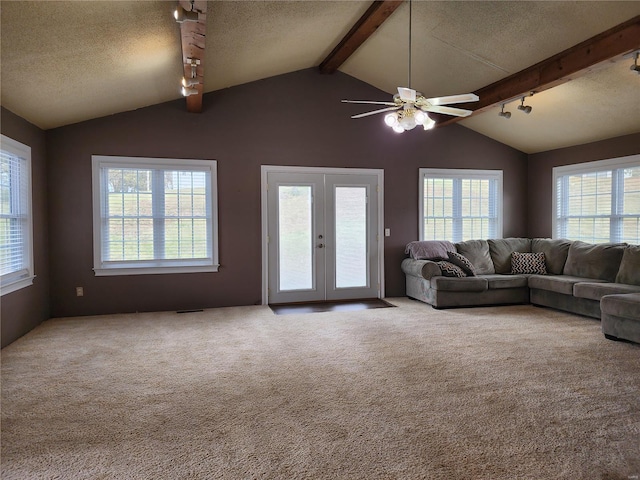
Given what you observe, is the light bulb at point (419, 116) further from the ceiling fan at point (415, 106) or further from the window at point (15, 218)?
the window at point (15, 218)

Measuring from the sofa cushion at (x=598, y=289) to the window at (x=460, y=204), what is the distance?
2.23 m

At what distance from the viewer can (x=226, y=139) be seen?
617 cm

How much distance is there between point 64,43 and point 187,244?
3.00 metres

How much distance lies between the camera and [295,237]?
6.48 metres

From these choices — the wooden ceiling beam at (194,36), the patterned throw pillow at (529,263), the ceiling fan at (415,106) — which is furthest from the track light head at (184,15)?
the patterned throw pillow at (529,263)

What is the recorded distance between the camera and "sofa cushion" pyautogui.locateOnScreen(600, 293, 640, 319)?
419cm

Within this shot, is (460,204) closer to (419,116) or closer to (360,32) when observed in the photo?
(360,32)

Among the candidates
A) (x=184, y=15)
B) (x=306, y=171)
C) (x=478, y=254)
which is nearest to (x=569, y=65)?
(x=478, y=254)

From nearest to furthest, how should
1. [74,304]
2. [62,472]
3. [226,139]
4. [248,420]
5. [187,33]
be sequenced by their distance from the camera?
[62,472] < [248,420] < [187,33] < [74,304] < [226,139]

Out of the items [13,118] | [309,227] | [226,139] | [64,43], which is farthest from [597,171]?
[13,118]

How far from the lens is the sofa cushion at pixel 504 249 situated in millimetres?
6828

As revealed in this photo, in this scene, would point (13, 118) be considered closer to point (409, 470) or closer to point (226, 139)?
point (226, 139)

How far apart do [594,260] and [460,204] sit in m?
2.14

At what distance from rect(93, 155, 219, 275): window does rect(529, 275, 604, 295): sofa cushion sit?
446cm
